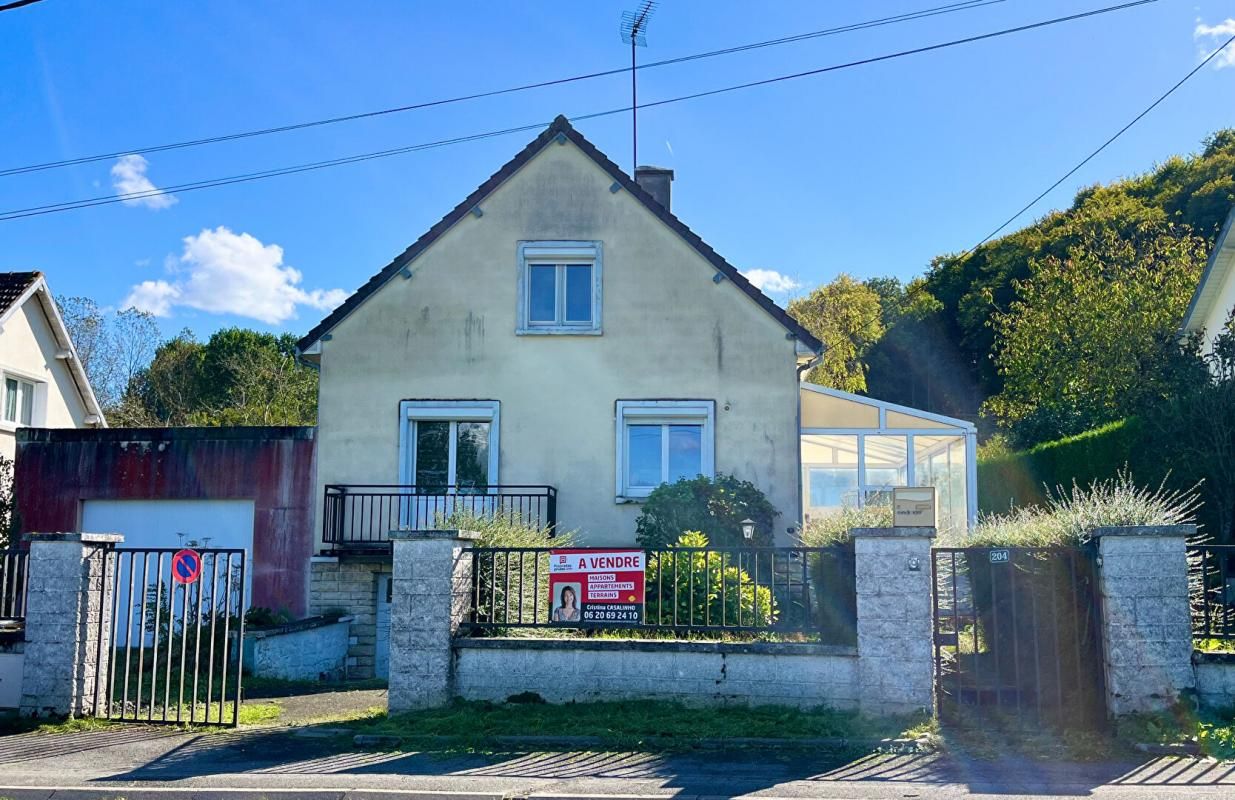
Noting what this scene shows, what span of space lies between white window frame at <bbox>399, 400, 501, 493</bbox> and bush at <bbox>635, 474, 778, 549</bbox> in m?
2.87

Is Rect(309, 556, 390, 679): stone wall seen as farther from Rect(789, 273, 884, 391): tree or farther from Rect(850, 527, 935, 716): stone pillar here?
Rect(789, 273, 884, 391): tree

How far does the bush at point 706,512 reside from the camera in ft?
48.7

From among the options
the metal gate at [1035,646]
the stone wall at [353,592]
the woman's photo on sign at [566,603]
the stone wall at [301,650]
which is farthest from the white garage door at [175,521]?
the metal gate at [1035,646]

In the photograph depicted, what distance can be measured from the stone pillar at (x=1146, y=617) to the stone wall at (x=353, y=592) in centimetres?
1079

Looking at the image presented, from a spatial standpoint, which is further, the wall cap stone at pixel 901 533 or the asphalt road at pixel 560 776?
the wall cap stone at pixel 901 533

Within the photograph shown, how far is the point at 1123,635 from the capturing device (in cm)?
873

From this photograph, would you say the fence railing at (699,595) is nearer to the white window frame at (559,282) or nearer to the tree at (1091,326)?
the white window frame at (559,282)

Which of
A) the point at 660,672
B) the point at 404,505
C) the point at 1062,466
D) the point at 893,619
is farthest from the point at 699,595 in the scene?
the point at 1062,466

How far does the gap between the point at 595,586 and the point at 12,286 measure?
16.5 meters

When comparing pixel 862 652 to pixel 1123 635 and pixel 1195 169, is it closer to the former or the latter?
pixel 1123 635

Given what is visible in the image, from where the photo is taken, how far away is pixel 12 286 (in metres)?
21.0

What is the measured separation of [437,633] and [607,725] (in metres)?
1.82

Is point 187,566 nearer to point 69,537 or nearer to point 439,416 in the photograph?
point 69,537

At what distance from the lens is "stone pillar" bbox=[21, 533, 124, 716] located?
32.9 feet
